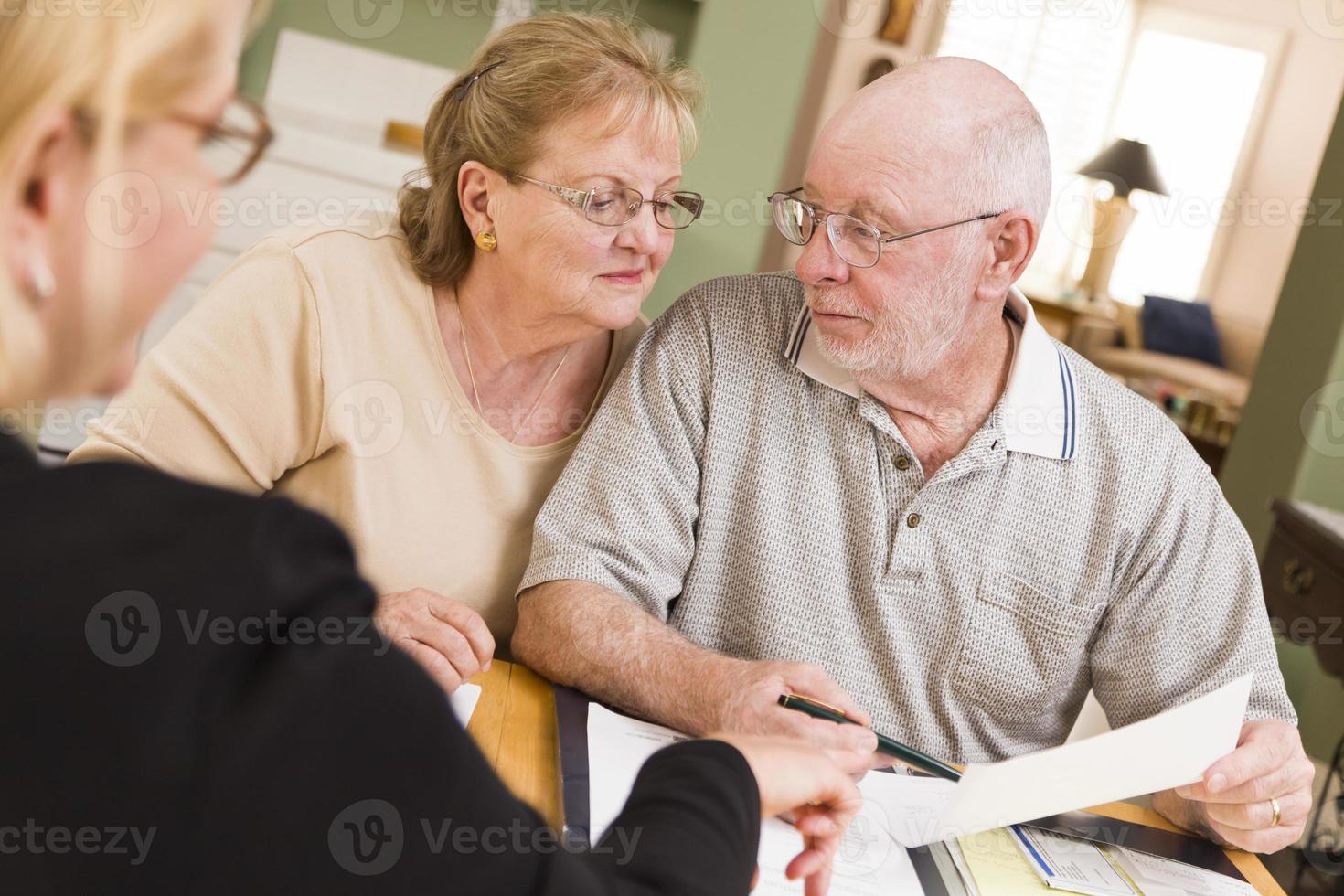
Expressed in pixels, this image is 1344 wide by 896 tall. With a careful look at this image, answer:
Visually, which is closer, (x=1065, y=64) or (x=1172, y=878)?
(x=1172, y=878)

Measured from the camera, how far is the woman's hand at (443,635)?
1.21 m

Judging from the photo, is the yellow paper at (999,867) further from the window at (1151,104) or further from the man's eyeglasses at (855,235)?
the window at (1151,104)

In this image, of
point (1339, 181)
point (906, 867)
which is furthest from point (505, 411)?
point (1339, 181)

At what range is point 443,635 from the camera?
48.1 inches

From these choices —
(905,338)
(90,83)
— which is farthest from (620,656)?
(90,83)

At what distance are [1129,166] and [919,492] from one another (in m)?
6.90

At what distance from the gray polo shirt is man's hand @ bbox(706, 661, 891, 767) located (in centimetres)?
25

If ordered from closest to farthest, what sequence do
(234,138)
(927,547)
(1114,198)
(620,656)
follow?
1. (234,138)
2. (620,656)
3. (927,547)
4. (1114,198)

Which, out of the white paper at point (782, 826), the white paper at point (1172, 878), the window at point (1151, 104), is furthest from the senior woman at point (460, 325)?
the window at point (1151, 104)

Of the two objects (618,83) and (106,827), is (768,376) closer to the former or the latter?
(618,83)

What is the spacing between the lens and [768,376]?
1.57 meters

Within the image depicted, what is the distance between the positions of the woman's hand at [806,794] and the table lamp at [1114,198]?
7318mm

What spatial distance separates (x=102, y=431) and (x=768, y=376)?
78cm

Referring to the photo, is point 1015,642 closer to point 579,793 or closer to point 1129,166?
point 579,793
